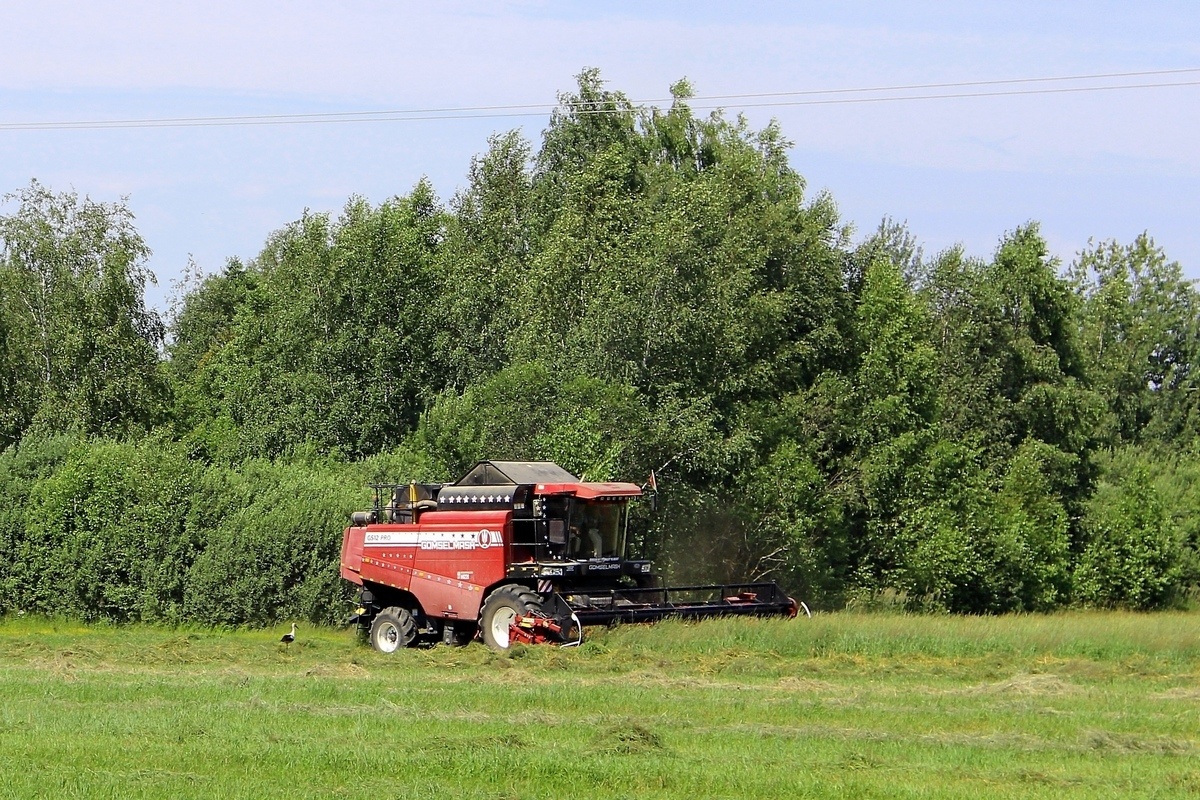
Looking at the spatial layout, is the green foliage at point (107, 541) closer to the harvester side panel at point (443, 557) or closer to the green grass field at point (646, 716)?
the green grass field at point (646, 716)

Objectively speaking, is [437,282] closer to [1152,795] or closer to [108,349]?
[108,349]

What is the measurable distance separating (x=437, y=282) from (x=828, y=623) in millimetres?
25809

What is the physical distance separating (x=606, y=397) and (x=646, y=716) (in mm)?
19044

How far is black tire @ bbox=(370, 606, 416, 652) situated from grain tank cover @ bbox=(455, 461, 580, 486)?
2.49m

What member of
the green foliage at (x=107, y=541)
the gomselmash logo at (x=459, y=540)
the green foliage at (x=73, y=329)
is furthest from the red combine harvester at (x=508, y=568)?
the green foliage at (x=73, y=329)

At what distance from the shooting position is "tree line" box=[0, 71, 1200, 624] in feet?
102

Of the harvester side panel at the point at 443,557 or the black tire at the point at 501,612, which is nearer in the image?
the black tire at the point at 501,612

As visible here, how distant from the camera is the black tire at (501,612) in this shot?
2233cm

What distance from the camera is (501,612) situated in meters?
22.7

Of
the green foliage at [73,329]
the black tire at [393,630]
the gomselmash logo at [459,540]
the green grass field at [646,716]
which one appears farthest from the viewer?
the green foliage at [73,329]

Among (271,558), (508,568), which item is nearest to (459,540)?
(508,568)

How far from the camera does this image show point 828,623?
2262 cm

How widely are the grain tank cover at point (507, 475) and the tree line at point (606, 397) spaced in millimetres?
5278

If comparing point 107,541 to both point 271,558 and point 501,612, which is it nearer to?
point 271,558
